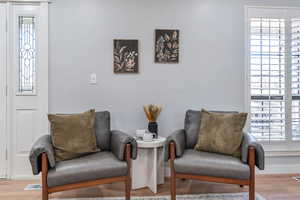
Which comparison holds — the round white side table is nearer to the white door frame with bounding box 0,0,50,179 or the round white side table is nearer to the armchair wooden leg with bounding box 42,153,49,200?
the armchair wooden leg with bounding box 42,153,49,200

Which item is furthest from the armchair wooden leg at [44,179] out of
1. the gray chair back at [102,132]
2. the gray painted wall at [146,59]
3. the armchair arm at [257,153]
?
the armchair arm at [257,153]

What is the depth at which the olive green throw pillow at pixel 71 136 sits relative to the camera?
2.56m

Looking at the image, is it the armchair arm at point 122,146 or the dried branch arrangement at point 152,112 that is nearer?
the armchair arm at point 122,146

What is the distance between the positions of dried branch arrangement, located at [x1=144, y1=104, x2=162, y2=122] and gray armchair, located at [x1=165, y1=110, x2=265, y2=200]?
536 mm

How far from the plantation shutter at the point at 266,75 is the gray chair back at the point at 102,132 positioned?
188 cm

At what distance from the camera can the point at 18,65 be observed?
10.8ft

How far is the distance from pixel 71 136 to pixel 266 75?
256 cm

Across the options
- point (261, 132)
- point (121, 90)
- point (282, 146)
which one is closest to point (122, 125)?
point (121, 90)

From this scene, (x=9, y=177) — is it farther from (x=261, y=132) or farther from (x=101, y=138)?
(x=261, y=132)

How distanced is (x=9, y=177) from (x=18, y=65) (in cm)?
140

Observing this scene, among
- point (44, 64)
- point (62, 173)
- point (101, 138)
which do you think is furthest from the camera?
point (44, 64)

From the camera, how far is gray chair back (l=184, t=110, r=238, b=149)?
3.01 m

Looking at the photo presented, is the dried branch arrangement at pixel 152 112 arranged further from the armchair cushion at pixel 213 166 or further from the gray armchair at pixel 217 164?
the armchair cushion at pixel 213 166

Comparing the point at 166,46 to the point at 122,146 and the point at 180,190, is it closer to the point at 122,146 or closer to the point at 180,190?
the point at 122,146
